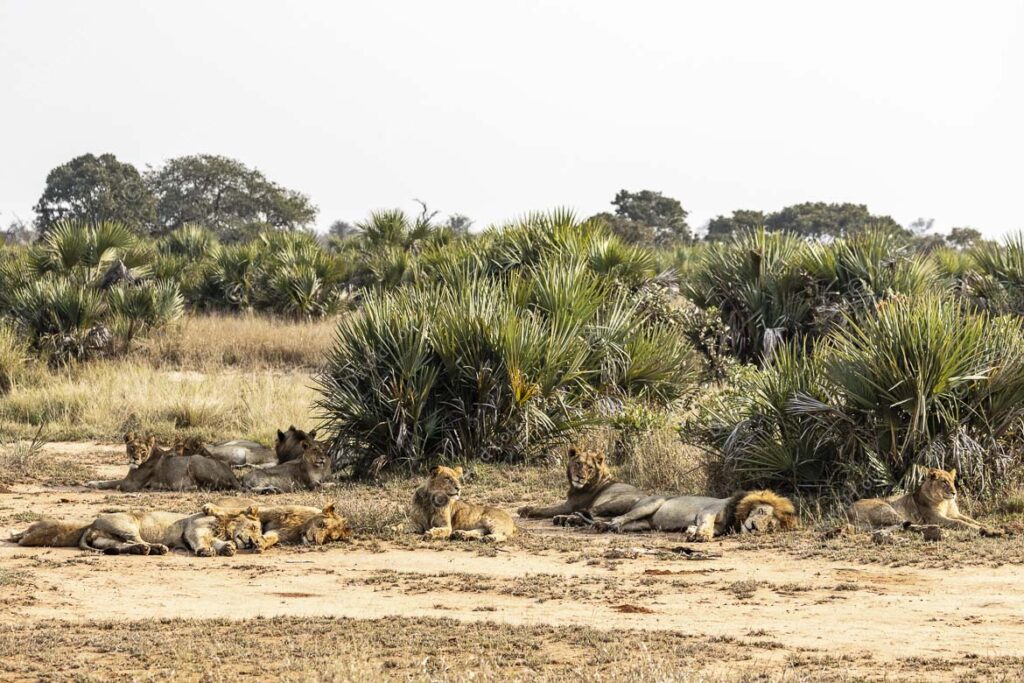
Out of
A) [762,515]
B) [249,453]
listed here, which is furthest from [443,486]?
[249,453]

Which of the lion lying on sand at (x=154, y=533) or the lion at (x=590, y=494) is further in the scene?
the lion at (x=590, y=494)

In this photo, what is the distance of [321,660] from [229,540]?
11.8 feet

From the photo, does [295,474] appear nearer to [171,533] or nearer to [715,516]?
[171,533]

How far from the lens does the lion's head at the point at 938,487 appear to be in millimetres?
10336

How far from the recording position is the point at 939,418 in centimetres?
1146

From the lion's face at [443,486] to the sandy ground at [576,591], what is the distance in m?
0.54

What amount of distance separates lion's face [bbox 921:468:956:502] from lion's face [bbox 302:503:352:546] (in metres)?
4.46

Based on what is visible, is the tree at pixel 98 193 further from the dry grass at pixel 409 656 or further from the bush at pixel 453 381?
the dry grass at pixel 409 656

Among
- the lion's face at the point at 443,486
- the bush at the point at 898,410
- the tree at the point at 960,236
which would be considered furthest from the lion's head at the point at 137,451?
the tree at the point at 960,236

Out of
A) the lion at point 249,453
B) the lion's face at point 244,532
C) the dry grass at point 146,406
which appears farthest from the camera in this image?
the dry grass at point 146,406

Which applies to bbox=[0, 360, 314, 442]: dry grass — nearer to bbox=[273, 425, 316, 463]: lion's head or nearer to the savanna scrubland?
the savanna scrubland

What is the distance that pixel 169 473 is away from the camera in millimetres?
13453

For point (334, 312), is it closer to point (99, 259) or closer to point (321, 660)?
point (99, 259)

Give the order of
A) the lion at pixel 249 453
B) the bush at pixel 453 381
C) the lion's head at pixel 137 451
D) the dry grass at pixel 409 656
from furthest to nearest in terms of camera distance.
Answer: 1. the lion at pixel 249 453
2. the bush at pixel 453 381
3. the lion's head at pixel 137 451
4. the dry grass at pixel 409 656
